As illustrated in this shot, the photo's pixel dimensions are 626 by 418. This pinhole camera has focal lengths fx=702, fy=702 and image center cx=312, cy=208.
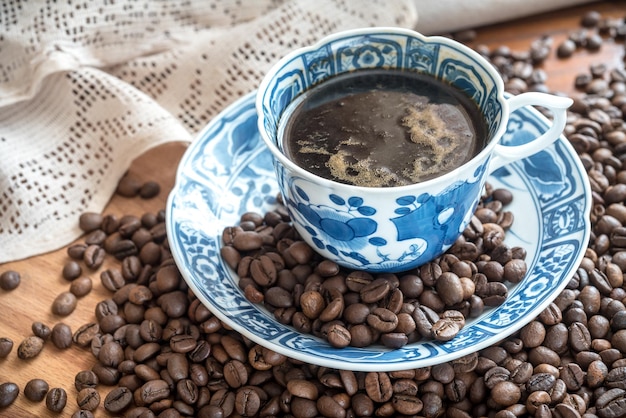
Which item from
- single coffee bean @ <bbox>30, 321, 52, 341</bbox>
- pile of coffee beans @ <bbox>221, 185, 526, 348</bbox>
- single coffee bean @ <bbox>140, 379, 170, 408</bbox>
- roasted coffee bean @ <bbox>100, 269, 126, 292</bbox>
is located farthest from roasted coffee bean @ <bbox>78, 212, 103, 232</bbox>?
single coffee bean @ <bbox>140, 379, 170, 408</bbox>

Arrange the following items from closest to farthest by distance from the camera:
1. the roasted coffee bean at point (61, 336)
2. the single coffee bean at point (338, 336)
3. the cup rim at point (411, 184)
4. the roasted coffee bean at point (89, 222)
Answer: the cup rim at point (411, 184), the single coffee bean at point (338, 336), the roasted coffee bean at point (61, 336), the roasted coffee bean at point (89, 222)

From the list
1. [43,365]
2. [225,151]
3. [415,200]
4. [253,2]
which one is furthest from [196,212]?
[253,2]

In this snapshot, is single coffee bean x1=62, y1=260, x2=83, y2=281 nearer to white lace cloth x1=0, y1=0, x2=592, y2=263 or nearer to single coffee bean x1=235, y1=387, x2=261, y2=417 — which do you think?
white lace cloth x1=0, y1=0, x2=592, y2=263

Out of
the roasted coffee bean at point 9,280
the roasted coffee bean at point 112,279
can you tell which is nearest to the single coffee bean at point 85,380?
the roasted coffee bean at point 112,279

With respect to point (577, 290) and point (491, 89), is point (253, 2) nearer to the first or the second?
point (491, 89)

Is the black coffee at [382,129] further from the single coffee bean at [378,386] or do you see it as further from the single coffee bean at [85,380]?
the single coffee bean at [85,380]

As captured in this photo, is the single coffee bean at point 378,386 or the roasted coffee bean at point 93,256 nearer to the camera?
the single coffee bean at point 378,386
